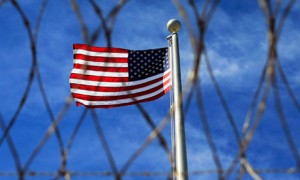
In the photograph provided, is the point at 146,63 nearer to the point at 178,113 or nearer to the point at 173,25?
the point at 173,25

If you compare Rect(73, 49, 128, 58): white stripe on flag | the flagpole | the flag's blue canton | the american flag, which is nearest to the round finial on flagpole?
the flagpole

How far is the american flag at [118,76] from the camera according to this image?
11414 mm

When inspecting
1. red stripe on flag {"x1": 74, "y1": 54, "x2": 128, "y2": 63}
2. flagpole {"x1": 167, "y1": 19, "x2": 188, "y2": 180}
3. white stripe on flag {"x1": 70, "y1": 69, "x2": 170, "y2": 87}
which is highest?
red stripe on flag {"x1": 74, "y1": 54, "x2": 128, "y2": 63}

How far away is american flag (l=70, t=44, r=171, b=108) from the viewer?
1141 cm

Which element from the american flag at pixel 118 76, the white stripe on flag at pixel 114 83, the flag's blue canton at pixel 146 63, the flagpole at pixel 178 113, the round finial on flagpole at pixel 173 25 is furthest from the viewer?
the flag's blue canton at pixel 146 63

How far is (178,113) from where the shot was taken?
855 cm

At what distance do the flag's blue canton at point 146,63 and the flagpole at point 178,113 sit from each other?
1144mm

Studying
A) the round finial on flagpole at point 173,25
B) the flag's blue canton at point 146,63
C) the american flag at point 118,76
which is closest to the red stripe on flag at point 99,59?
the american flag at point 118,76

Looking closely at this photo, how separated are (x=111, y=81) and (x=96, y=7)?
7.39 meters

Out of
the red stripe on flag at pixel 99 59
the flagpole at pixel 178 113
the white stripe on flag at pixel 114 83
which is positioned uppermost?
the red stripe on flag at pixel 99 59

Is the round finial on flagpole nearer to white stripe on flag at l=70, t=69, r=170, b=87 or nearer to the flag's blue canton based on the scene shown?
white stripe on flag at l=70, t=69, r=170, b=87

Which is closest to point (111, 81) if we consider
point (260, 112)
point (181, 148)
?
point (181, 148)

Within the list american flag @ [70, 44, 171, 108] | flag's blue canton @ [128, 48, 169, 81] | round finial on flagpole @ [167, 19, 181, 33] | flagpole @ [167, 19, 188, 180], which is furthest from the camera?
flag's blue canton @ [128, 48, 169, 81]

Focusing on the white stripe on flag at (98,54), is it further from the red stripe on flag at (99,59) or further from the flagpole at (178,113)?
the flagpole at (178,113)
